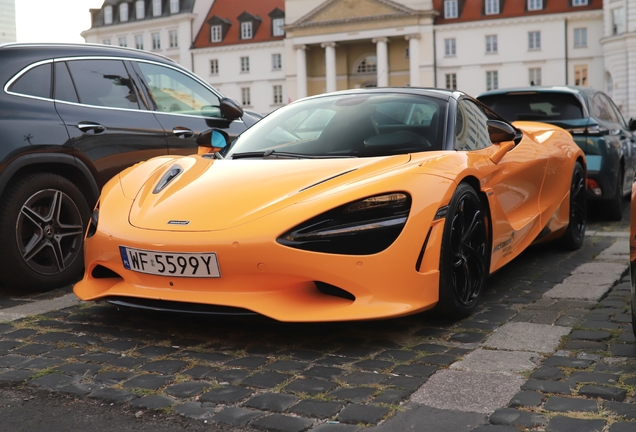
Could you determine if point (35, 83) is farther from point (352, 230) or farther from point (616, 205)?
point (616, 205)

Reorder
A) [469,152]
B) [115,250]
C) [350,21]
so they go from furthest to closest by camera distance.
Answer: [350,21] < [469,152] < [115,250]

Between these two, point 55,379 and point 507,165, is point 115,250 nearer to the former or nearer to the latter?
point 55,379

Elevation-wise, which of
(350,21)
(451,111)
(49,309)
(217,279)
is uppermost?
(350,21)

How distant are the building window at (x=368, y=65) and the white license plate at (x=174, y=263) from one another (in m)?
75.4

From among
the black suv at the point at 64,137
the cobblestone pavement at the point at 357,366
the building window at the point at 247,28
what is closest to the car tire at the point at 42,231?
the black suv at the point at 64,137

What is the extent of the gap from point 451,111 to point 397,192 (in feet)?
3.99

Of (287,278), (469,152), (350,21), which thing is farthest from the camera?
(350,21)

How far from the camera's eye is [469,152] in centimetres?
468

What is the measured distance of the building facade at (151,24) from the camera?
8269cm

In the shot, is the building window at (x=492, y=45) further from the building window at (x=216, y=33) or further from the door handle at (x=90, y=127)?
the door handle at (x=90, y=127)

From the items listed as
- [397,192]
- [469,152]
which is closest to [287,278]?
[397,192]

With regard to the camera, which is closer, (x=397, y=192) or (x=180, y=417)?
(x=180, y=417)

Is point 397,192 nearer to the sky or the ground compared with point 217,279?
nearer to the sky

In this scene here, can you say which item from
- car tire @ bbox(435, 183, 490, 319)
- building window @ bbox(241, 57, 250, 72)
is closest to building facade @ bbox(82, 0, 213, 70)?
building window @ bbox(241, 57, 250, 72)
